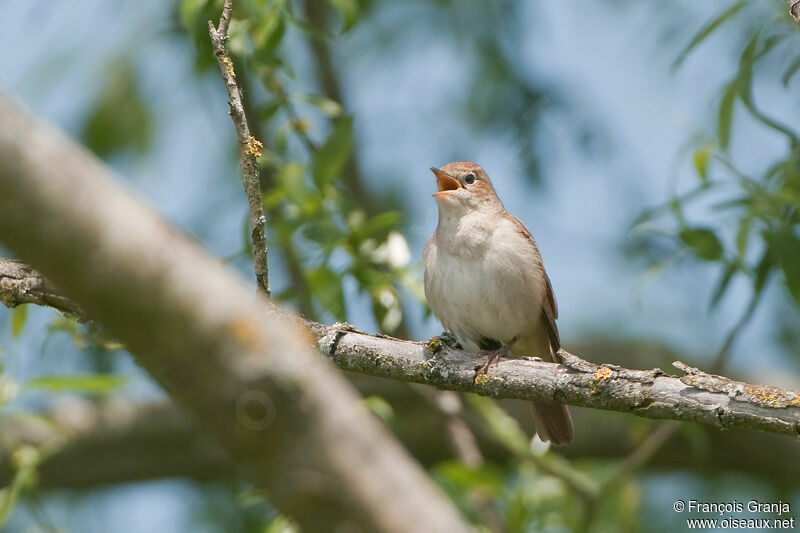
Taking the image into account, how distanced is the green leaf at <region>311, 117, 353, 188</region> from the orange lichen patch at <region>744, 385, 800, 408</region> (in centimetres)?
239

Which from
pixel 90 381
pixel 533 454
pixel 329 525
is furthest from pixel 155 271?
pixel 533 454

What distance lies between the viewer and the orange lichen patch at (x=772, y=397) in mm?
3301

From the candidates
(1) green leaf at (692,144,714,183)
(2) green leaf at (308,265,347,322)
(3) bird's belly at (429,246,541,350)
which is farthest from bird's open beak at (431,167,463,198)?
(1) green leaf at (692,144,714,183)

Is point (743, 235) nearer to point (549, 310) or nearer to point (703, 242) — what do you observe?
point (703, 242)

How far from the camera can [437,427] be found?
25.2 feet

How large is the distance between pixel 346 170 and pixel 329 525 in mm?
6035

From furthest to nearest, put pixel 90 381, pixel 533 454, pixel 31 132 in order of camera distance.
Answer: pixel 533 454 → pixel 90 381 → pixel 31 132

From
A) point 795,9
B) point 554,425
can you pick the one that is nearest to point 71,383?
point 554,425

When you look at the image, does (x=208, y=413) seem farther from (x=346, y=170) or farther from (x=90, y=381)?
(x=346, y=170)

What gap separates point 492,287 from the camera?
5.55 meters

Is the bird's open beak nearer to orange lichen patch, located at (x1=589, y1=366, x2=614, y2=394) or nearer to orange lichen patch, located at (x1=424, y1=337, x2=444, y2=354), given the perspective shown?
orange lichen patch, located at (x1=424, y1=337, x2=444, y2=354)

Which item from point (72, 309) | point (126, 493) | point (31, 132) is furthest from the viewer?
point (126, 493)

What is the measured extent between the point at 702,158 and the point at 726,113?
10.6 inches

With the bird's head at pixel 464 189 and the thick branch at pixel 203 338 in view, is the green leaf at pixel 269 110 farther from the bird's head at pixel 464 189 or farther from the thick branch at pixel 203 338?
the thick branch at pixel 203 338
